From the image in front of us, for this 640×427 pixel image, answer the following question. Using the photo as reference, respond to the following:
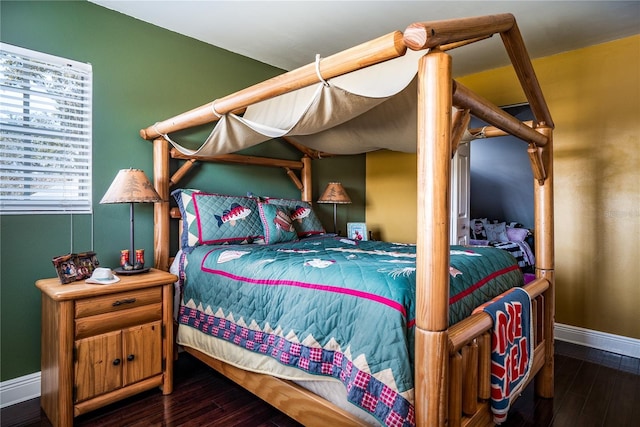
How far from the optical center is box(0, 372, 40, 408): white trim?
6.66 ft

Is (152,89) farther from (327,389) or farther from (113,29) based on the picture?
(327,389)

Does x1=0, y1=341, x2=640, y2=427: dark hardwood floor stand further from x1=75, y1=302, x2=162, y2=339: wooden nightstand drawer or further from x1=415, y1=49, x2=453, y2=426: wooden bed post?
x1=415, y1=49, x2=453, y2=426: wooden bed post

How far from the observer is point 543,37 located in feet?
9.66

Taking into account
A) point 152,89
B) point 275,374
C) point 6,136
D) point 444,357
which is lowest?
point 275,374

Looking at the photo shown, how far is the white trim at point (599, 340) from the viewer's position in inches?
112

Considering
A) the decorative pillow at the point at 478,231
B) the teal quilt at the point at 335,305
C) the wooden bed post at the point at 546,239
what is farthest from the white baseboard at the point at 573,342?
the decorative pillow at the point at 478,231

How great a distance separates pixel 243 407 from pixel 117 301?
0.92 meters

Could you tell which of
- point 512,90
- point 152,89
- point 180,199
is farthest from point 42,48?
point 512,90

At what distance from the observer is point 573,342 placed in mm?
A: 3113

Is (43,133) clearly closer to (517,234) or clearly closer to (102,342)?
(102,342)

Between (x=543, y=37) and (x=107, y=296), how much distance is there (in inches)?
146

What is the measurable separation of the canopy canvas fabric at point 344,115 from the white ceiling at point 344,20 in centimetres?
74

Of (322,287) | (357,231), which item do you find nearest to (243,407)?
(322,287)

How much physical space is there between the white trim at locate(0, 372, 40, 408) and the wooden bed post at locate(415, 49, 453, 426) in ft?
7.60
